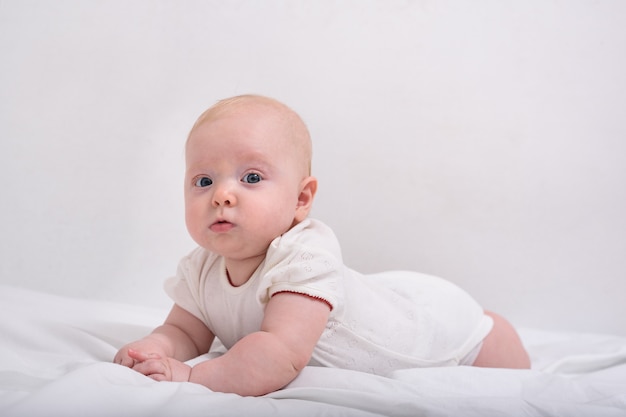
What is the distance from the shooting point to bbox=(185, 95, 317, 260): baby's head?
1.23 meters

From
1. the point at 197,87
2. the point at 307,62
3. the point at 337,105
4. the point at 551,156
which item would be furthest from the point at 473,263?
the point at 197,87

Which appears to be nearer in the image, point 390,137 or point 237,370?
point 237,370

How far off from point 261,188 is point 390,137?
1.08 m

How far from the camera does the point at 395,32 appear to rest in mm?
2291

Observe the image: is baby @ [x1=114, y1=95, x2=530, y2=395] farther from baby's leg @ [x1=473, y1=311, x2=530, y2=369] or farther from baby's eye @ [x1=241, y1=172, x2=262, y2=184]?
baby's leg @ [x1=473, y1=311, x2=530, y2=369]

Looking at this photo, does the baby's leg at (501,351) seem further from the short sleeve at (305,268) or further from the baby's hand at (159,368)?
the baby's hand at (159,368)

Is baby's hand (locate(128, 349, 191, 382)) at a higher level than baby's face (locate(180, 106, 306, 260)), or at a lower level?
lower

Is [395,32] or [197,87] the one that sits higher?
[395,32]

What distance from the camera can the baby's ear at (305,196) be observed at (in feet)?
4.40

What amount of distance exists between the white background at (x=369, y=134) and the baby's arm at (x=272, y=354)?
1.07 metres

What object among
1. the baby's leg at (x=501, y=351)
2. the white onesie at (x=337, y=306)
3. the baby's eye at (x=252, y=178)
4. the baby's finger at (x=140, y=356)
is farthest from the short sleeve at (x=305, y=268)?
the baby's leg at (x=501, y=351)

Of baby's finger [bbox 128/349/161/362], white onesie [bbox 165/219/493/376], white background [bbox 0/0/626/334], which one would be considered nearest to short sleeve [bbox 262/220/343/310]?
white onesie [bbox 165/219/493/376]

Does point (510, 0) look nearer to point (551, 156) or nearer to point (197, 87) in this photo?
point (551, 156)

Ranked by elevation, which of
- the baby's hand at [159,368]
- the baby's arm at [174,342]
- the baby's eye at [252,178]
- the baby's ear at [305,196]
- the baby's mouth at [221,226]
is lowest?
the baby's arm at [174,342]
